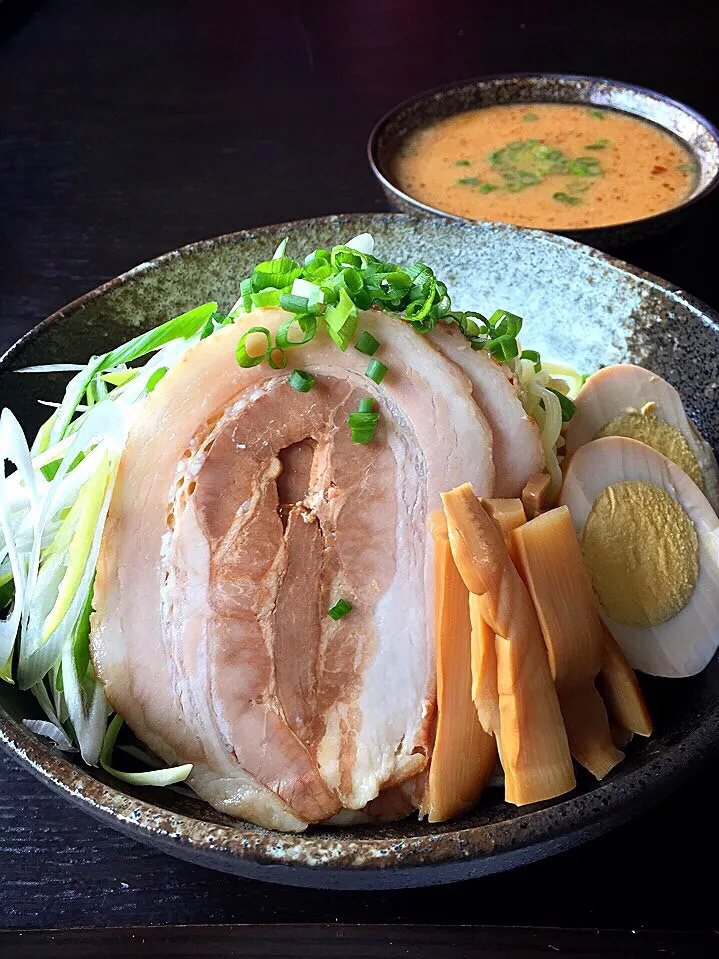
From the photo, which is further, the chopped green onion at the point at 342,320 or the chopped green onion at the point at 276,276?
the chopped green onion at the point at 276,276

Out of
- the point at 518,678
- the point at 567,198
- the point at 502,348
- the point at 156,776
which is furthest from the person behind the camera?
the point at 567,198

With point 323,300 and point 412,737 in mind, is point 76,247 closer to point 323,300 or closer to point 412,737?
point 323,300

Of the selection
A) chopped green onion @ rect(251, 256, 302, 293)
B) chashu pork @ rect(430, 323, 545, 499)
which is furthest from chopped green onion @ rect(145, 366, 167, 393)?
chashu pork @ rect(430, 323, 545, 499)

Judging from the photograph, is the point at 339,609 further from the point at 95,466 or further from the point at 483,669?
the point at 95,466

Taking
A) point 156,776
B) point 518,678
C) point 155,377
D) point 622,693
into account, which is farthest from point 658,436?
point 156,776

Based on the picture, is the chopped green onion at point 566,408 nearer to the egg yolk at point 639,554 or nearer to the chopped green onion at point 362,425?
the egg yolk at point 639,554

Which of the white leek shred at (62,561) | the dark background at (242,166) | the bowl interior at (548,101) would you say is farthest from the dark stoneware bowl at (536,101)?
the white leek shred at (62,561)

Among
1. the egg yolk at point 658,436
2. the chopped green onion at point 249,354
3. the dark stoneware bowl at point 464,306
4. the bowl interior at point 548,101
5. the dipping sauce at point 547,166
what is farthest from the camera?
the bowl interior at point 548,101
